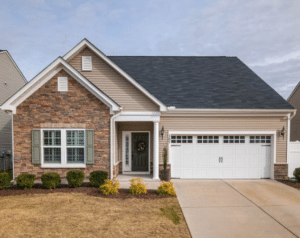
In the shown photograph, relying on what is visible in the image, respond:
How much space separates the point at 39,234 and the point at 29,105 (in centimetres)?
640

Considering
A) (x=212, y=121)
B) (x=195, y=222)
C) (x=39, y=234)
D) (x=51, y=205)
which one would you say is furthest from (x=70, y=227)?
(x=212, y=121)

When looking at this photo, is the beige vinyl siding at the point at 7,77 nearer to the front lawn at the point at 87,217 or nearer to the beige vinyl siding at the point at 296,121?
the front lawn at the point at 87,217

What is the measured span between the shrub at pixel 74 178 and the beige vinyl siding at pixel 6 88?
29.7ft

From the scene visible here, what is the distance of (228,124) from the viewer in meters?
11.6

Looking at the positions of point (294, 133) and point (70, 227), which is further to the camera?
point (294, 133)

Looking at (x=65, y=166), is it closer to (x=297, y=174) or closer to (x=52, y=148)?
(x=52, y=148)

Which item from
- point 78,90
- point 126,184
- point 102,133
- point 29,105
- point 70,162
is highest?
point 78,90

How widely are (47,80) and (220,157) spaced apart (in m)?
9.56

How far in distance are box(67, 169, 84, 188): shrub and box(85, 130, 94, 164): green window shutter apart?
70cm

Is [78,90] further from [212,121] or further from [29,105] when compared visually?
[212,121]

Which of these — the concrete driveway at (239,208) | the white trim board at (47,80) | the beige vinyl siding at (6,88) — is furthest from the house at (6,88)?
the concrete driveway at (239,208)

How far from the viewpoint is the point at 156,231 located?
5590 millimetres

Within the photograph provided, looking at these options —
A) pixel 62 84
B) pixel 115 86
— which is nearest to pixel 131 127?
pixel 115 86

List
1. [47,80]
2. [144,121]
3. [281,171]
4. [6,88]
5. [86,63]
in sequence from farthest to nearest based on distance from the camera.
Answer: [6,88] < [144,121] < [281,171] < [86,63] < [47,80]
